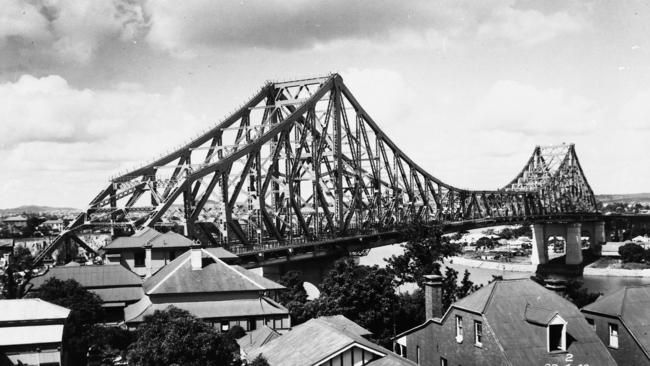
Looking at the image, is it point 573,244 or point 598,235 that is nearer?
point 573,244

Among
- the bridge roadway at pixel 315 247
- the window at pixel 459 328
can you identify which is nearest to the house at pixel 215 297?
the window at pixel 459 328

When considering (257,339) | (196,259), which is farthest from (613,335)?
(196,259)

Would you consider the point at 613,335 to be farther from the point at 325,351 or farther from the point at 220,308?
the point at 220,308

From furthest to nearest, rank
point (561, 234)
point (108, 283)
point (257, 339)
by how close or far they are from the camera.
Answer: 1. point (561, 234)
2. point (108, 283)
3. point (257, 339)

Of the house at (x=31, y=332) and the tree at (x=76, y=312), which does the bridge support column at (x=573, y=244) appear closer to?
the tree at (x=76, y=312)

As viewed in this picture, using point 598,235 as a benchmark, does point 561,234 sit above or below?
above

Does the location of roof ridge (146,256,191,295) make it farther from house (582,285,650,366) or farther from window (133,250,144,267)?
house (582,285,650,366)

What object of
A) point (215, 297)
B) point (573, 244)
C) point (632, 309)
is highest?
point (632, 309)
